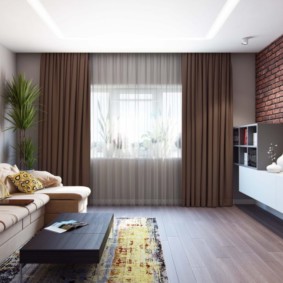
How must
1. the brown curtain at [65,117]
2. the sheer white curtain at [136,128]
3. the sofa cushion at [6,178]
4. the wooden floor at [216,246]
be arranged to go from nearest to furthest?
the wooden floor at [216,246]
the sofa cushion at [6,178]
the brown curtain at [65,117]
the sheer white curtain at [136,128]

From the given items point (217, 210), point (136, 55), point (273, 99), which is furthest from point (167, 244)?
point (136, 55)

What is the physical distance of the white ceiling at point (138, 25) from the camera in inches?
143

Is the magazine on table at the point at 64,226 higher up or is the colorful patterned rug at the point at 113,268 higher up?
the magazine on table at the point at 64,226

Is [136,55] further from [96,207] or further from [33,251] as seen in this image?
[33,251]

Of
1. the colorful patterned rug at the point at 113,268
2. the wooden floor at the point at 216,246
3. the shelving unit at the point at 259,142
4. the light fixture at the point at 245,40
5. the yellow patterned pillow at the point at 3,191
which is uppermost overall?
the light fixture at the point at 245,40

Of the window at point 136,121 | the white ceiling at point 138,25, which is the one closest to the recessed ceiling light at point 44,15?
the white ceiling at point 138,25

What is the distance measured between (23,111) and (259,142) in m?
3.49

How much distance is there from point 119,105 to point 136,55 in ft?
2.97

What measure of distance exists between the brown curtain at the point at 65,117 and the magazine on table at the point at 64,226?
236 cm

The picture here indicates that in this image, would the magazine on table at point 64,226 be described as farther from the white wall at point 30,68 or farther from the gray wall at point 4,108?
the white wall at point 30,68

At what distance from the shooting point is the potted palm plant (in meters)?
4.96

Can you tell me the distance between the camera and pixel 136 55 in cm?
559

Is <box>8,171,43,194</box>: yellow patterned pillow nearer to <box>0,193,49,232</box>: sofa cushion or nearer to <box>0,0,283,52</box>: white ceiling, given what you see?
<box>0,193,49,232</box>: sofa cushion

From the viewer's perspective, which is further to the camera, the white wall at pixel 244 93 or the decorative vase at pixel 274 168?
the white wall at pixel 244 93
